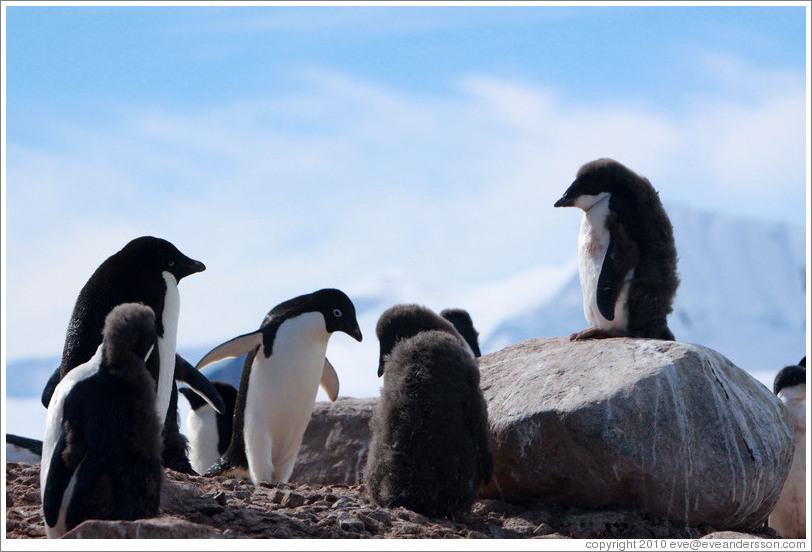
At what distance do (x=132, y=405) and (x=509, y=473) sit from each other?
224cm

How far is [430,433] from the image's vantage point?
16.8 ft

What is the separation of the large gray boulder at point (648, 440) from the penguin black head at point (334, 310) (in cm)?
188

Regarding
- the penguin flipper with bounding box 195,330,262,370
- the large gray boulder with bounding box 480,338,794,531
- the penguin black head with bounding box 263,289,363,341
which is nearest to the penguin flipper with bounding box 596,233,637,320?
the large gray boulder with bounding box 480,338,794,531

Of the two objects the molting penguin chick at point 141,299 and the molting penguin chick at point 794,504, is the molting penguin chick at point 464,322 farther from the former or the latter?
the molting penguin chick at point 141,299

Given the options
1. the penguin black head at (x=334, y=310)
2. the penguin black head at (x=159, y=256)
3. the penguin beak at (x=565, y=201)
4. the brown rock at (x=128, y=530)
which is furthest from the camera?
the penguin black head at (x=334, y=310)

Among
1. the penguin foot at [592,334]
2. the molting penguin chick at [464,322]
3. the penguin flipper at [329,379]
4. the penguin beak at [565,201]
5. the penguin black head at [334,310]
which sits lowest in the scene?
the penguin flipper at [329,379]

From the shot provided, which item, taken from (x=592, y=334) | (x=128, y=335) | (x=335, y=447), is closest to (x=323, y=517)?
(x=128, y=335)

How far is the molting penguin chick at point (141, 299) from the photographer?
526 centimetres

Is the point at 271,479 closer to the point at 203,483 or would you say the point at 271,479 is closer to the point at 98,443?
the point at 203,483

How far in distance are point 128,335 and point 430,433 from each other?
158 centimetres

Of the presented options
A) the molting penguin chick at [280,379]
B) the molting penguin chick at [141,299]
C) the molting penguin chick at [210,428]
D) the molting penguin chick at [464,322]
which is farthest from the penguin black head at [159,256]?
the molting penguin chick at [464,322]

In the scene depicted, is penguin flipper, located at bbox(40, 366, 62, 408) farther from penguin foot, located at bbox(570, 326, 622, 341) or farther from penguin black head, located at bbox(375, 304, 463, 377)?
penguin foot, located at bbox(570, 326, 622, 341)

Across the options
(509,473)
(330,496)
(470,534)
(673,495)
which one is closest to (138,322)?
(330,496)

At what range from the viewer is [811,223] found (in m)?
5.04
